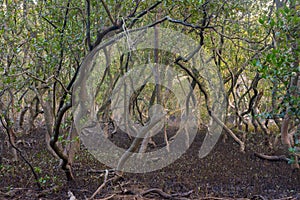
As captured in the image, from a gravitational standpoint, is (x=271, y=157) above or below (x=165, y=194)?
above

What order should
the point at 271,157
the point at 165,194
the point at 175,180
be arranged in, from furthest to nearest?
the point at 271,157
the point at 175,180
the point at 165,194

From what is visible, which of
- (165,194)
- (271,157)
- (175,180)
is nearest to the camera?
(165,194)

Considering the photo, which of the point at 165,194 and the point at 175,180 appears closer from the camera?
the point at 165,194

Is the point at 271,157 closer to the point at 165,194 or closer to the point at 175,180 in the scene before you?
the point at 175,180

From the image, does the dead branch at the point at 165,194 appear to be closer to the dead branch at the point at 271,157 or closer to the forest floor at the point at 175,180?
the forest floor at the point at 175,180

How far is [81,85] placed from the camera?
5.26 m

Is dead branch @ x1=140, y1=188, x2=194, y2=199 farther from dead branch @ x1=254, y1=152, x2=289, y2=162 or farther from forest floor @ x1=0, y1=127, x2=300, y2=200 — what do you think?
dead branch @ x1=254, y1=152, x2=289, y2=162

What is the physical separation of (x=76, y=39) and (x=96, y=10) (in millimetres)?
914

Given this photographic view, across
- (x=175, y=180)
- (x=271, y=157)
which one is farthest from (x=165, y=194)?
(x=271, y=157)

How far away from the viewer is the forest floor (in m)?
5.22

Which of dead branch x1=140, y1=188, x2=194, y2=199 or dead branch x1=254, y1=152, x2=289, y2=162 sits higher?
dead branch x1=254, y1=152, x2=289, y2=162

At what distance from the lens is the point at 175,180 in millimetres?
6117

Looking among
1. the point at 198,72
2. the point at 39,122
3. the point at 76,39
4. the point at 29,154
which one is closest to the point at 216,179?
the point at 198,72

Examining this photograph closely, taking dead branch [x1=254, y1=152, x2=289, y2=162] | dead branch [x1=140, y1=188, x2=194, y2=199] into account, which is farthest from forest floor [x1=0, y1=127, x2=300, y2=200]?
dead branch [x1=254, y1=152, x2=289, y2=162]
